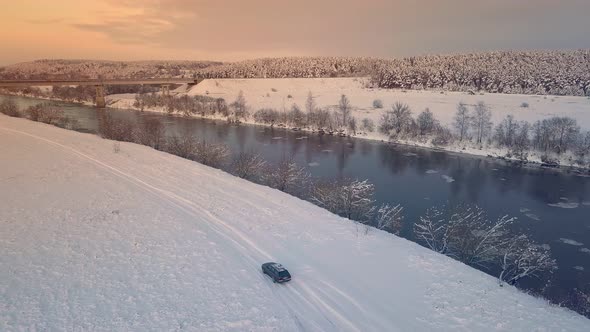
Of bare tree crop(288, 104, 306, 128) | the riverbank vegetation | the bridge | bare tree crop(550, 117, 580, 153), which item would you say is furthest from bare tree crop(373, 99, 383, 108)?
the bridge

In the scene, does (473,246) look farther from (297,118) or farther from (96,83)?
(96,83)

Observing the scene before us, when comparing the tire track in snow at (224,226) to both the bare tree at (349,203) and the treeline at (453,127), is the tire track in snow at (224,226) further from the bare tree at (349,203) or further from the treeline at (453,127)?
the treeline at (453,127)

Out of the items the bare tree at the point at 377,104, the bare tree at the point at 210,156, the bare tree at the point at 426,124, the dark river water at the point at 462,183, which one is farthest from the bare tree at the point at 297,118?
the bare tree at the point at 210,156

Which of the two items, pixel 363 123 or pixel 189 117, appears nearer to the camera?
pixel 363 123

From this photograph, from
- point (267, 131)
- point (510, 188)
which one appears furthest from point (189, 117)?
point (510, 188)

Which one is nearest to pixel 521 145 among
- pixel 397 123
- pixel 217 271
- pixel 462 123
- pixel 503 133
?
pixel 503 133

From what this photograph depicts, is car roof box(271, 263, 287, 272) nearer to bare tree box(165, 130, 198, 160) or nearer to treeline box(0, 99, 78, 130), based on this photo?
bare tree box(165, 130, 198, 160)

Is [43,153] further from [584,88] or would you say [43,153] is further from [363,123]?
[584,88]
